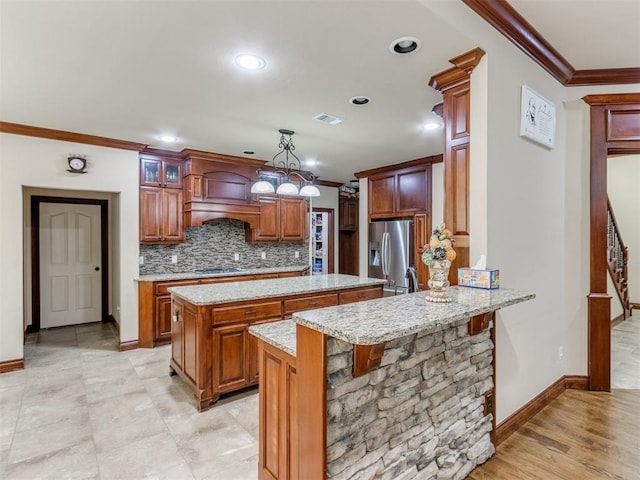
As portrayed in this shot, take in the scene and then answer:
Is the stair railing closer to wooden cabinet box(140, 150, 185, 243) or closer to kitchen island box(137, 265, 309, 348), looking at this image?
kitchen island box(137, 265, 309, 348)

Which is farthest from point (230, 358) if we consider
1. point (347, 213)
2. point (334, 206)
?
point (347, 213)

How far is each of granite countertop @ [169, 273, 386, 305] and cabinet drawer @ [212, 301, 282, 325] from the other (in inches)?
3.6

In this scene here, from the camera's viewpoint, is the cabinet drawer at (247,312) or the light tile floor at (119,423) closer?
the light tile floor at (119,423)

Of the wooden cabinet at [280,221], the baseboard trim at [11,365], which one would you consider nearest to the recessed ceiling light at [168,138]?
the wooden cabinet at [280,221]

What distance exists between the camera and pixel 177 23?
1887 mm

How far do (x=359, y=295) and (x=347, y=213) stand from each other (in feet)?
13.5

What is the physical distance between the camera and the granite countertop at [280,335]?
1.59 meters

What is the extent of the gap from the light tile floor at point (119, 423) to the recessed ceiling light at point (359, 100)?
2.67 m

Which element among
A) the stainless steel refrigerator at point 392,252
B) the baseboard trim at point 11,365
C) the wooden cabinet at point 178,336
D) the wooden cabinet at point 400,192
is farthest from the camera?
the stainless steel refrigerator at point 392,252

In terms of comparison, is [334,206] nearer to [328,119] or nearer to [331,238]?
[331,238]

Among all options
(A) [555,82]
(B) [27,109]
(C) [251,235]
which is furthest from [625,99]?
(B) [27,109]

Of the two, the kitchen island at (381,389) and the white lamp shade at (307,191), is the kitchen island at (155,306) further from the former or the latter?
the kitchen island at (381,389)

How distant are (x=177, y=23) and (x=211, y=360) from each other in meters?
2.31

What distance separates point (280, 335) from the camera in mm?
1760
